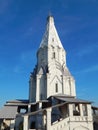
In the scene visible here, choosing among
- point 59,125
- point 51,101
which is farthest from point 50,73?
point 59,125

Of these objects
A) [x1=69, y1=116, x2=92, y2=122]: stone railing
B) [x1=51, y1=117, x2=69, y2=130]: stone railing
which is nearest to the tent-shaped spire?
[x1=69, y1=116, x2=92, y2=122]: stone railing

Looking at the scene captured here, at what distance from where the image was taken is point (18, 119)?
31.3 meters

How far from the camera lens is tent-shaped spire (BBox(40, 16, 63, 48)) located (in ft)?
138

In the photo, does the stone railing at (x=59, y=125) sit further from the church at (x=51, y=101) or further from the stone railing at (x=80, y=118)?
the stone railing at (x=80, y=118)

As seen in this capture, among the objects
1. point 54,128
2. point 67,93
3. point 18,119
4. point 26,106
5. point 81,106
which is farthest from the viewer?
point 67,93

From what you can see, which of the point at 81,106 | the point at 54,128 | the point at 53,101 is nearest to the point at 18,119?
the point at 53,101

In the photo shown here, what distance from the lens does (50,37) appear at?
4291cm

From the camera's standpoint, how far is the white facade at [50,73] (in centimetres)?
3701

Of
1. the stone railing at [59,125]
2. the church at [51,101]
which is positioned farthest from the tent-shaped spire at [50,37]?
the stone railing at [59,125]

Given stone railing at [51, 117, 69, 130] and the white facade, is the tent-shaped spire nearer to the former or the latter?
the white facade

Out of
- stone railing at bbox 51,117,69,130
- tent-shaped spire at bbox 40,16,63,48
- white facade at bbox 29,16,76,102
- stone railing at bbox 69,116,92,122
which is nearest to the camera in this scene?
stone railing at bbox 51,117,69,130

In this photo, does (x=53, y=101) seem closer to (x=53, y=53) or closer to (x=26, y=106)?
(x=26, y=106)

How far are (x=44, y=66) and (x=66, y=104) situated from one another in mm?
13976

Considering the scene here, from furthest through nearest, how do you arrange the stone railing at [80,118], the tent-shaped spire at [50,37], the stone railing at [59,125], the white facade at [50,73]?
the tent-shaped spire at [50,37]
the white facade at [50,73]
the stone railing at [80,118]
the stone railing at [59,125]
